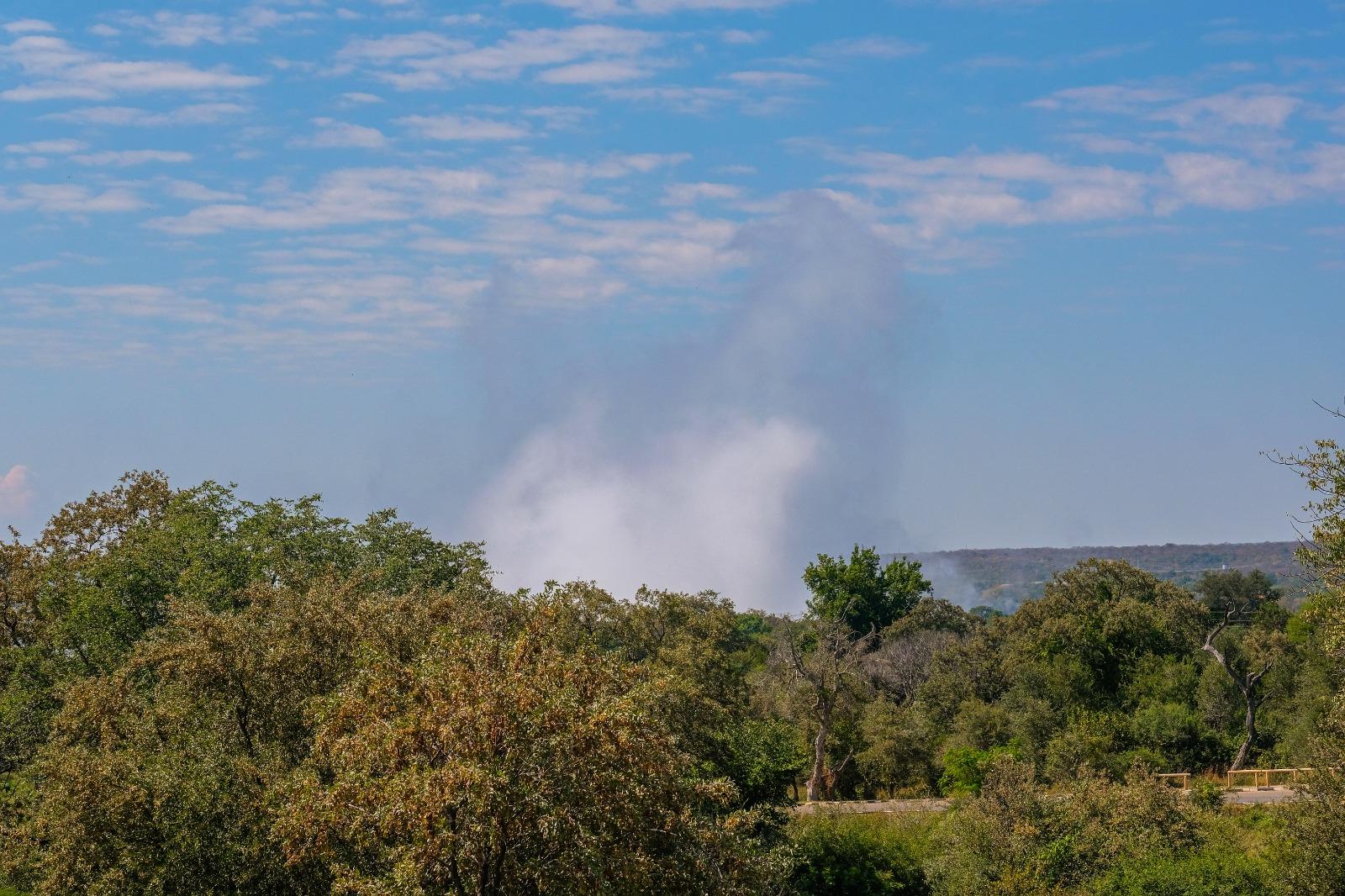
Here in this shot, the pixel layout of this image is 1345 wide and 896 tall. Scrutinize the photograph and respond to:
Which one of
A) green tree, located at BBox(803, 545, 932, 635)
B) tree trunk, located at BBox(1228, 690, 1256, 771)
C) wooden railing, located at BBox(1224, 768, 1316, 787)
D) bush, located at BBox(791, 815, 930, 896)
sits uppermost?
green tree, located at BBox(803, 545, 932, 635)

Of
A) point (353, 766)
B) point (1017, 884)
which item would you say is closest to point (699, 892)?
point (353, 766)

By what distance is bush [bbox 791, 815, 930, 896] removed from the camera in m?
36.2

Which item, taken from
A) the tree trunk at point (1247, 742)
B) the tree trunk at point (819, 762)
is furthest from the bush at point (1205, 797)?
the tree trunk at point (819, 762)

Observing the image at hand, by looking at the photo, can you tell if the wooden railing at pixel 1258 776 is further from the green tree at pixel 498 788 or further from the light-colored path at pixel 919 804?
the green tree at pixel 498 788

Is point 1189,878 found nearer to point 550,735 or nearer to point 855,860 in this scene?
point 855,860

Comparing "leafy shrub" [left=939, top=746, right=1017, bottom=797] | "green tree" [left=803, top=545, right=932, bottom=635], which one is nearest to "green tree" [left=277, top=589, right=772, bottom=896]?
"leafy shrub" [left=939, top=746, right=1017, bottom=797]

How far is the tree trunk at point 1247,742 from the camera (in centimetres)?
5250

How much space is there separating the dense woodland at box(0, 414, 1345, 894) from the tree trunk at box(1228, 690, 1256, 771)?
0.23m

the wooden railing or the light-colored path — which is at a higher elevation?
the wooden railing

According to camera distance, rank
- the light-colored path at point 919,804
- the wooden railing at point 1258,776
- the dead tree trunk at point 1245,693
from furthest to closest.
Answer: the dead tree trunk at point 1245,693, the wooden railing at point 1258,776, the light-colored path at point 919,804

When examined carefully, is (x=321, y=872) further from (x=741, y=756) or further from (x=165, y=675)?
(x=741, y=756)

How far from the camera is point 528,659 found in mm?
18219

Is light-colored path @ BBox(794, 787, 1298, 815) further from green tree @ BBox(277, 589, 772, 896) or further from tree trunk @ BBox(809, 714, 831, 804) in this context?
green tree @ BBox(277, 589, 772, 896)

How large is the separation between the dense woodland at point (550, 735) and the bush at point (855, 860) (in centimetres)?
11
